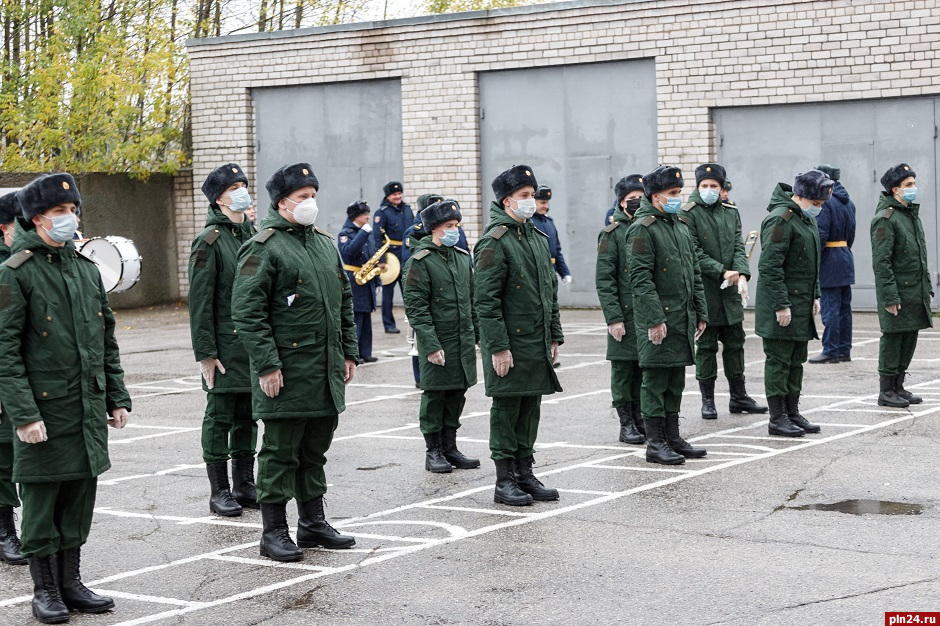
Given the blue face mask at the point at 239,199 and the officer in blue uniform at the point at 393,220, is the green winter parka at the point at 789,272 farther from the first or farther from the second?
the officer in blue uniform at the point at 393,220

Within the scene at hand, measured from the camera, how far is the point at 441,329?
33.8 feet

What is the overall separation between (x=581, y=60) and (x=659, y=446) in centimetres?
1373

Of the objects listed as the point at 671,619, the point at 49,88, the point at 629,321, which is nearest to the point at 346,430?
A: the point at 629,321

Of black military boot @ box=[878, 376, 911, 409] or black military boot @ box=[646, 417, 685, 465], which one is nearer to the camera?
black military boot @ box=[646, 417, 685, 465]

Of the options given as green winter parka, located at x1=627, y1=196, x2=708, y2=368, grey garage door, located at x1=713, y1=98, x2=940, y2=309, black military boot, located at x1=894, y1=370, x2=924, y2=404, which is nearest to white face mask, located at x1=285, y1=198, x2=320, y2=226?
green winter parka, located at x1=627, y1=196, x2=708, y2=368

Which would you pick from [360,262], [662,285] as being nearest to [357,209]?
[360,262]

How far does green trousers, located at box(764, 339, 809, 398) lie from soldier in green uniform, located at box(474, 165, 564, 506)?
8.92ft

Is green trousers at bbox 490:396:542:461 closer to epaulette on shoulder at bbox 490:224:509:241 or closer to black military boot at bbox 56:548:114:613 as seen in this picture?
epaulette on shoulder at bbox 490:224:509:241

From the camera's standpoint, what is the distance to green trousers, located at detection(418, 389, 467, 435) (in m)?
10.2

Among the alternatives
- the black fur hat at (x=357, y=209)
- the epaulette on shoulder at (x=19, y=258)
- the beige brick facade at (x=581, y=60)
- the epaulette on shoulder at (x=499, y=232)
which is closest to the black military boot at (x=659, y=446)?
the epaulette on shoulder at (x=499, y=232)

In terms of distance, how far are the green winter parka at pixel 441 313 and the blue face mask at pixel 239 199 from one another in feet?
5.58

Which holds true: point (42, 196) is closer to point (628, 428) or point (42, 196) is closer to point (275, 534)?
point (275, 534)

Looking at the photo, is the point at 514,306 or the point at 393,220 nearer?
the point at 514,306

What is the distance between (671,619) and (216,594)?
218cm
